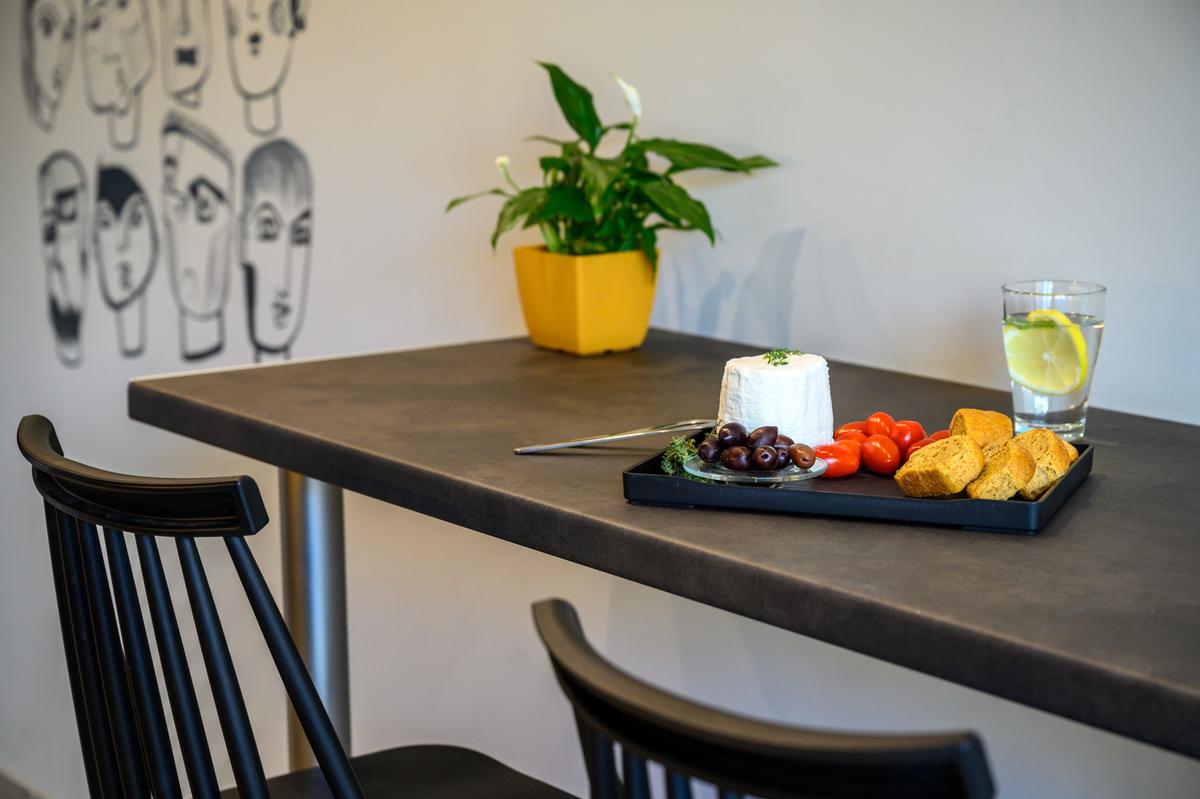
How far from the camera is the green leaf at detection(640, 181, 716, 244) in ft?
5.03

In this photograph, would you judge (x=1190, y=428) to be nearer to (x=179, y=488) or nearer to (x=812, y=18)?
(x=812, y=18)

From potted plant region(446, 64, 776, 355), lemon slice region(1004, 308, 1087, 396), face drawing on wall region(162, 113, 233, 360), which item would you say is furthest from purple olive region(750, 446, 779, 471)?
face drawing on wall region(162, 113, 233, 360)

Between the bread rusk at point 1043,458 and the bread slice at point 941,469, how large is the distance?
0.04 m

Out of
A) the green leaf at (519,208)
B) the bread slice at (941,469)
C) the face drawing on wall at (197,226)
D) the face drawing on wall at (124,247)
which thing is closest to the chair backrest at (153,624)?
the bread slice at (941,469)

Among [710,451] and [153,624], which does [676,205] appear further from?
[153,624]

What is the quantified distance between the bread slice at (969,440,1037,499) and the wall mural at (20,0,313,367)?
164cm

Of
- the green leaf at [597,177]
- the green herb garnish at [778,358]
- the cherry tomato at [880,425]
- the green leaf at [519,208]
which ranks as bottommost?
the cherry tomato at [880,425]

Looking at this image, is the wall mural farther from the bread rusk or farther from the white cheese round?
the bread rusk

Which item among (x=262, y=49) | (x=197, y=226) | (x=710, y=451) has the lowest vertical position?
(x=710, y=451)

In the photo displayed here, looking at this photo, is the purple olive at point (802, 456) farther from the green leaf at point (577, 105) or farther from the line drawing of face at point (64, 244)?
the line drawing of face at point (64, 244)

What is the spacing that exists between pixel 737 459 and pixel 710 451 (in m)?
0.02

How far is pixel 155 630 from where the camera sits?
0.91m

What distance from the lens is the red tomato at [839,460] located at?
100 centimetres

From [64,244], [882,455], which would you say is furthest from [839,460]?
[64,244]
